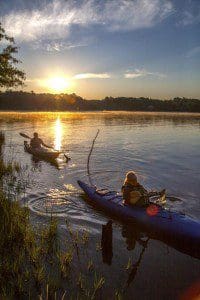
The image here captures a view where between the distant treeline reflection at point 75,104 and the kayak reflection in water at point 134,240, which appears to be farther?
the distant treeline reflection at point 75,104

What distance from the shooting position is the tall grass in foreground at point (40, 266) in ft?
24.0

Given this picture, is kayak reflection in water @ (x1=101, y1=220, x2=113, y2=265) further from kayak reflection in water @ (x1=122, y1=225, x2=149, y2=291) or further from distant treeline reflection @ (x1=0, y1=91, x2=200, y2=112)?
distant treeline reflection @ (x1=0, y1=91, x2=200, y2=112)

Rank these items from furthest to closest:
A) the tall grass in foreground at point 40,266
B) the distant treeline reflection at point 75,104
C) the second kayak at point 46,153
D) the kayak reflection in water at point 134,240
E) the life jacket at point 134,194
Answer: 1. the distant treeline reflection at point 75,104
2. the second kayak at point 46,153
3. the life jacket at point 134,194
4. the kayak reflection in water at point 134,240
5. the tall grass in foreground at point 40,266

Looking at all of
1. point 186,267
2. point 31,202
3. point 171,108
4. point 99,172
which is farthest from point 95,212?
point 171,108

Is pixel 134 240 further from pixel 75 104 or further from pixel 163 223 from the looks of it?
pixel 75 104

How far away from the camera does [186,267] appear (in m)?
9.01

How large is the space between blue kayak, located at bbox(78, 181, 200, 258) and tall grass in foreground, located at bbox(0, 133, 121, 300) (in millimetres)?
1966

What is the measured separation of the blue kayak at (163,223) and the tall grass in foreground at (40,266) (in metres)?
1.97

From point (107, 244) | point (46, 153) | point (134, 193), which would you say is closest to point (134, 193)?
point (134, 193)

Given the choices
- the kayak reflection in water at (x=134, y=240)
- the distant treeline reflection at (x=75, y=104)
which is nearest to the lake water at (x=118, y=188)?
the kayak reflection in water at (x=134, y=240)

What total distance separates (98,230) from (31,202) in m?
3.72

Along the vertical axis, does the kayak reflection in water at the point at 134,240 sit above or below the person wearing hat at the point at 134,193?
below

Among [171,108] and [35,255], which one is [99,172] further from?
[171,108]

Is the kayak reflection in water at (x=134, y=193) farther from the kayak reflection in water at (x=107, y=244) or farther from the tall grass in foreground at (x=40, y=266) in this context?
the kayak reflection in water at (x=107, y=244)
